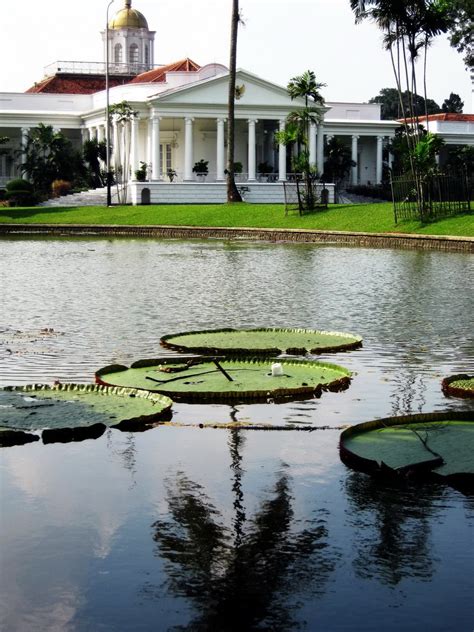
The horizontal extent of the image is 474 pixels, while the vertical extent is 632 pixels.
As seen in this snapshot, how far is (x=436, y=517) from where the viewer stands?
6.89m

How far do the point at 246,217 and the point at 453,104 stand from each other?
101 meters

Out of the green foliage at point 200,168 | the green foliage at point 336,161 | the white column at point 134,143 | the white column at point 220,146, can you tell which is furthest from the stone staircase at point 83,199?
the green foliage at point 336,161

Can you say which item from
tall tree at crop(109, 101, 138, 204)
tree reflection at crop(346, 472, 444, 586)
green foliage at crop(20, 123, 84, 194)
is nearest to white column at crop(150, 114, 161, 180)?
tall tree at crop(109, 101, 138, 204)

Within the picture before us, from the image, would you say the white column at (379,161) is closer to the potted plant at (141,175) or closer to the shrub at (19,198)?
the potted plant at (141,175)

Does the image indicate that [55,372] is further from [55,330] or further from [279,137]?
[279,137]

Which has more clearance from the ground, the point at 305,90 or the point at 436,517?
the point at 305,90

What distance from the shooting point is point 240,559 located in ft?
20.3

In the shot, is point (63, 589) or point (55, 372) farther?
point (55, 372)

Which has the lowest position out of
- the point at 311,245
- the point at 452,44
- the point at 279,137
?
the point at 311,245

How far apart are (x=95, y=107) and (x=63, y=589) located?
83848 mm

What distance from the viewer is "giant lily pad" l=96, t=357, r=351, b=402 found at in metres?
10.3

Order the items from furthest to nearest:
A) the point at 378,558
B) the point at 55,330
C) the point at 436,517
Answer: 1. the point at 55,330
2. the point at 436,517
3. the point at 378,558

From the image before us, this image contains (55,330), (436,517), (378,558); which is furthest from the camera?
(55,330)

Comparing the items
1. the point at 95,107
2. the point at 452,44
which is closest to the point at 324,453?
the point at 452,44
